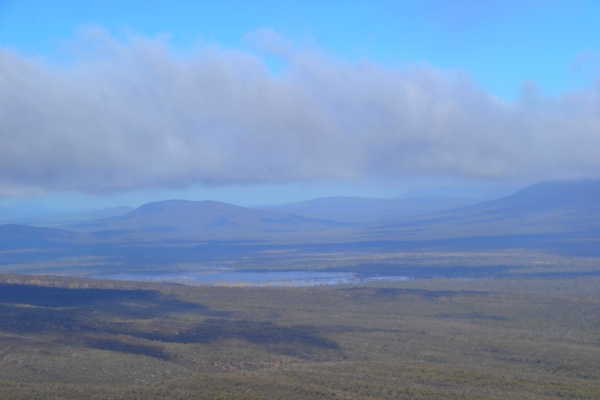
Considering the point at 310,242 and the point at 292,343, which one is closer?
the point at 292,343

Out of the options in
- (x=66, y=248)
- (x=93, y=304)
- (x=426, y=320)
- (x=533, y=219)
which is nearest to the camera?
(x=426, y=320)

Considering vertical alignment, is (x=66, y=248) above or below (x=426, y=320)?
above

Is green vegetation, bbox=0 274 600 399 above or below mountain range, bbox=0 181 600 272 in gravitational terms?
below

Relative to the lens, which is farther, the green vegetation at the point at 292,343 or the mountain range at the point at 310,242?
the mountain range at the point at 310,242

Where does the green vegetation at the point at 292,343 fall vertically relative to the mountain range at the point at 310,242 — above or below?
below

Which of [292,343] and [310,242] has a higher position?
[310,242]

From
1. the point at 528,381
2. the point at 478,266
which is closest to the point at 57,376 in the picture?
the point at 528,381

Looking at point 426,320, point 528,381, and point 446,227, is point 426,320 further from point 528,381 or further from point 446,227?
point 446,227

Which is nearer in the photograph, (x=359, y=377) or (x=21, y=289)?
(x=359, y=377)
